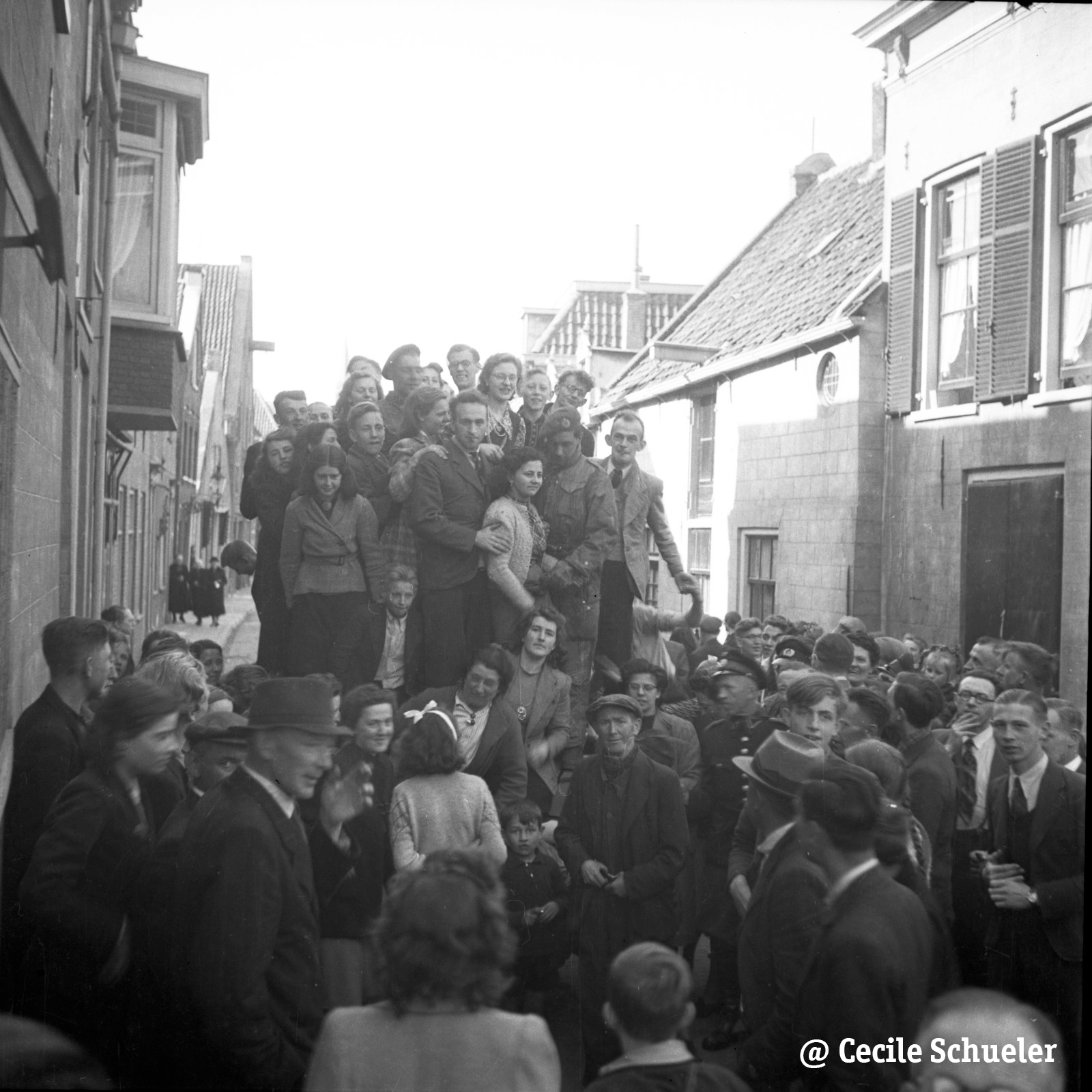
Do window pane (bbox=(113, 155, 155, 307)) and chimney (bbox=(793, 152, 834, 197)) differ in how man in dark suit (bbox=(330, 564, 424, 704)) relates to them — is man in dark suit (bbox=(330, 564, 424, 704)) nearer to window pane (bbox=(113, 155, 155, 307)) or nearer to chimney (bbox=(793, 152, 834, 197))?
window pane (bbox=(113, 155, 155, 307))

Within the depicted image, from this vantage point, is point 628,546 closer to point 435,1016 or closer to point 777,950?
point 777,950

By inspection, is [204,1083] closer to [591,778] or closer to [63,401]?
[591,778]

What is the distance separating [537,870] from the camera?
4.79m

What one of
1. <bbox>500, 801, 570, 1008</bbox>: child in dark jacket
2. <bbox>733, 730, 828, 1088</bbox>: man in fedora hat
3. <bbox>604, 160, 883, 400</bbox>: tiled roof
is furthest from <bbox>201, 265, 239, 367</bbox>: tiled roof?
<bbox>604, 160, 883, 400</bbox>: tiled roof

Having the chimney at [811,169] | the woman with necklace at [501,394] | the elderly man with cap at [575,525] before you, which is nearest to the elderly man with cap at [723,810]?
the elderly man with cap at [575,525]

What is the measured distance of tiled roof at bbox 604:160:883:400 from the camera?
1152 cm

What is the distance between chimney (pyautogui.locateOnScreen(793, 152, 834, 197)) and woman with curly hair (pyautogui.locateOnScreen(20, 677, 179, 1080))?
8.97m

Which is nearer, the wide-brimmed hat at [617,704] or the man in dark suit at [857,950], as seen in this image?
the man in dark suit at [857,950]

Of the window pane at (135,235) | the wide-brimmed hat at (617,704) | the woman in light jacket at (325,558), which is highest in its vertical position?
the window pane at (135,235)

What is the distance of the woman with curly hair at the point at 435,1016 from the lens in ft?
7.80

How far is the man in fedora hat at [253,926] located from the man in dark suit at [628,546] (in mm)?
3420

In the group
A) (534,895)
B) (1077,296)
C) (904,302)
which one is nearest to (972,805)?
(534,895)

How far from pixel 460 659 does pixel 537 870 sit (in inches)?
45.8

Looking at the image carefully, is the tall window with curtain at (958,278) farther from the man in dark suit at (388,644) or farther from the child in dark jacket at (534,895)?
the child in dark jacket at (534,895)
